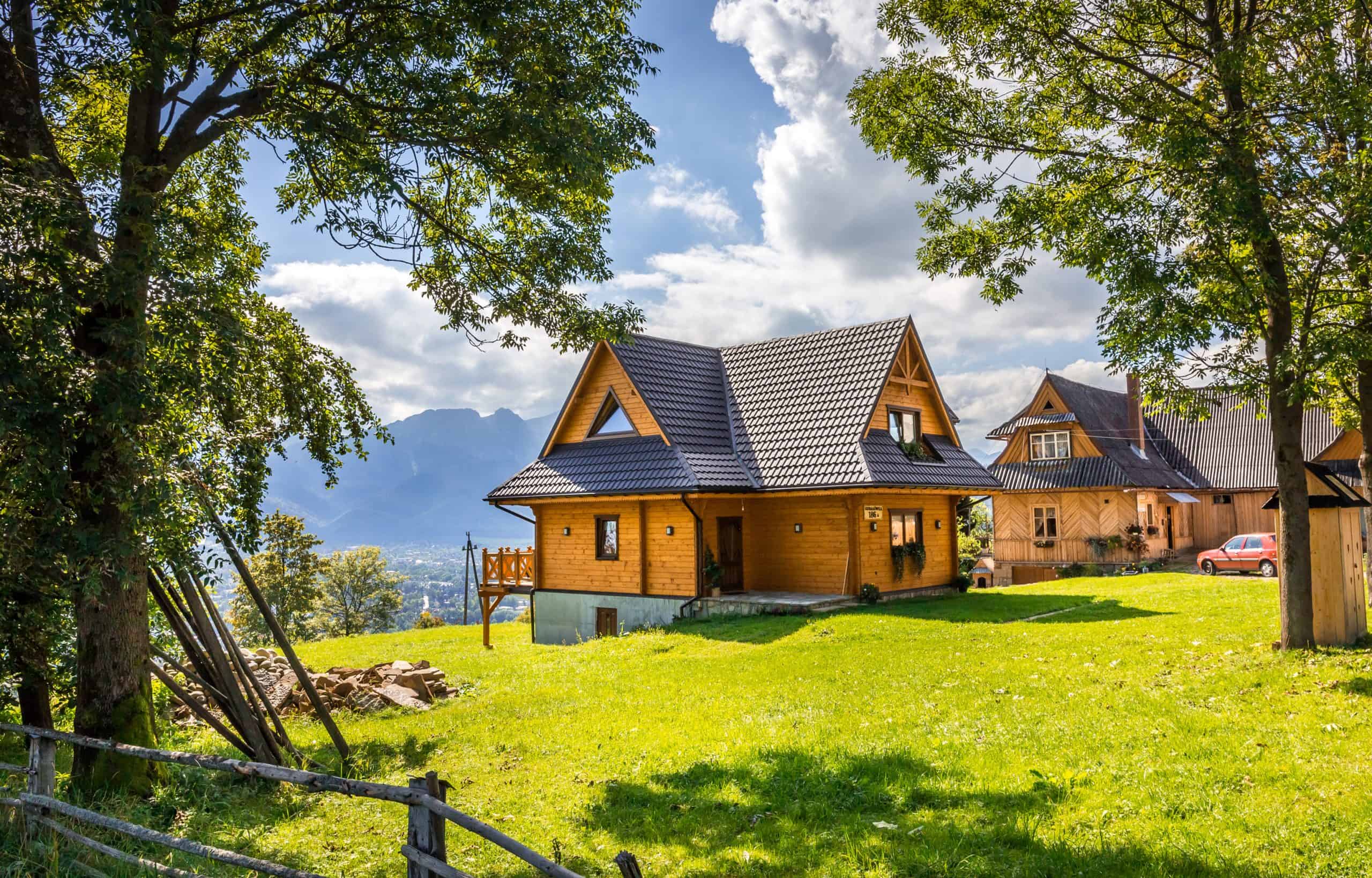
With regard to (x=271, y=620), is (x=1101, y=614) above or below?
below

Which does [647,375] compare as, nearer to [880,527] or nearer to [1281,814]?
[880,527]

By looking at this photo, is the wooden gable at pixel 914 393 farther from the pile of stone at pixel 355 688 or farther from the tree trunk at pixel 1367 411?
the pile of stone at pixel 355 688

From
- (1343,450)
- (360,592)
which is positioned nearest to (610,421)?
(1343,450)

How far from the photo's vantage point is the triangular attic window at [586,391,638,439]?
74.0ft

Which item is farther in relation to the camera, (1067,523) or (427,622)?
(1067,523)

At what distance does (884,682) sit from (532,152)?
787 cm

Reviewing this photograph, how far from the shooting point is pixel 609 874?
552 centimetres

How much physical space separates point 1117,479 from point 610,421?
71.1 feet

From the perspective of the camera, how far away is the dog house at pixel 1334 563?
1068 cm

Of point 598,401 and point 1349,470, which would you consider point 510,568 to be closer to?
point 598,401

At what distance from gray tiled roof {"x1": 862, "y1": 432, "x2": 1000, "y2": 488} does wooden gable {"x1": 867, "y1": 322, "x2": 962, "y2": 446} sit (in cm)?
29

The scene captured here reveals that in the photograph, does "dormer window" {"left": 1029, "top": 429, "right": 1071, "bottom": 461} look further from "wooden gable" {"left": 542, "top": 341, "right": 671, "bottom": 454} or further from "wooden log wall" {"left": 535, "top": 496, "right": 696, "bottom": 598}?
"wooden log wall" {"left": 535, "top": 496, "right": 696, "bottom": 598}

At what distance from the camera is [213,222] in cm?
1021

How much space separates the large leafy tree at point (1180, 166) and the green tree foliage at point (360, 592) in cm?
4628
